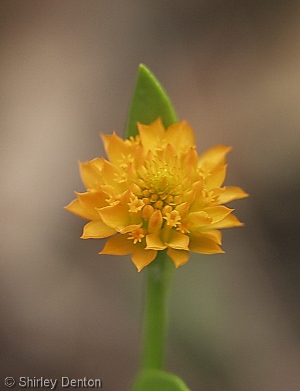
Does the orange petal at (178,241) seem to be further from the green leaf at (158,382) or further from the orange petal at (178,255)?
the green leaf at (158,382)

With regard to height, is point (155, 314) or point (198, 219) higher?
point (198, 219)

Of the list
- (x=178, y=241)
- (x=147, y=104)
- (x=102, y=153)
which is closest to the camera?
(x=178, y=241)

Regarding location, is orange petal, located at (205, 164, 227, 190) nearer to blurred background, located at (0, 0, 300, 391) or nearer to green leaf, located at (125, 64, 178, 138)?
green leaf, located at (125, 64, 178, 138)

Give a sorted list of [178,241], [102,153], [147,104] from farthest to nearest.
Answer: [102,153] < [147,104] < [178,241]

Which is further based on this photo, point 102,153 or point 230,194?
point 102,153

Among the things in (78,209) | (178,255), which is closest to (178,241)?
(178,255)

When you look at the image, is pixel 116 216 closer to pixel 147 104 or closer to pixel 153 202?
pixel 153 202

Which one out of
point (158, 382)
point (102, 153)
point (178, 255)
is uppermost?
point (102, 153)

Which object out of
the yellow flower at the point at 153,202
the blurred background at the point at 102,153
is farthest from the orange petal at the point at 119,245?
the blurred background at the point at 102,153
